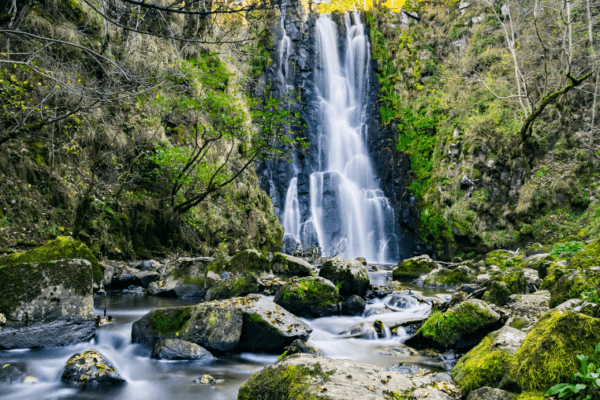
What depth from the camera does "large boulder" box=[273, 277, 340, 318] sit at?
622 centimetres

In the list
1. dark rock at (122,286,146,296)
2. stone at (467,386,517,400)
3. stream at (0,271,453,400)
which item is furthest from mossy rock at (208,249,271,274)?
stone at (467,386,517,400)

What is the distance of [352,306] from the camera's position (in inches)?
262

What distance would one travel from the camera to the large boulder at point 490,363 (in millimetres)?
2904

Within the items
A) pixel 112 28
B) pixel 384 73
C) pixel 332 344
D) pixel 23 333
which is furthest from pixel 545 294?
pixel 384 73

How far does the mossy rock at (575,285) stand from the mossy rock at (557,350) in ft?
4.89

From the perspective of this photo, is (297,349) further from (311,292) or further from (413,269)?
(413,269)

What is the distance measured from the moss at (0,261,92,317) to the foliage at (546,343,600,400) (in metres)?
4.99

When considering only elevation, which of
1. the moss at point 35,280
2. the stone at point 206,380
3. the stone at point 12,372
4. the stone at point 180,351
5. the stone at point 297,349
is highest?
the moss at point 35,280

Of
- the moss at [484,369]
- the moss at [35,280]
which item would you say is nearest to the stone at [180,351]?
the moss at [35,280]

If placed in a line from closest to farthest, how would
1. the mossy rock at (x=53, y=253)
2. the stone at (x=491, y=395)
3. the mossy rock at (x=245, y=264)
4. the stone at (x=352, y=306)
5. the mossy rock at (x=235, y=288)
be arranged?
the stone at (x=491, y=395), the mossy rock at (x=53, y=253), the mossy rock at (x=235, y=288), the stone at (x=352, y=306), the mossy rock at (x=245, y=264)

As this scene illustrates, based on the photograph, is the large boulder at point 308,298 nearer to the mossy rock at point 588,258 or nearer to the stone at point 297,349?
the stone at point 297,349

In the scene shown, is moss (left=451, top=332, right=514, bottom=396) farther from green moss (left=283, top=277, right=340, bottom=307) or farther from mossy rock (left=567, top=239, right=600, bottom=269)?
green moss (left=283, top=277, right=340, bottom=307)

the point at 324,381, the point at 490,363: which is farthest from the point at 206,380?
the point at 490,363

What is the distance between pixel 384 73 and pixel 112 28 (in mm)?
19294
